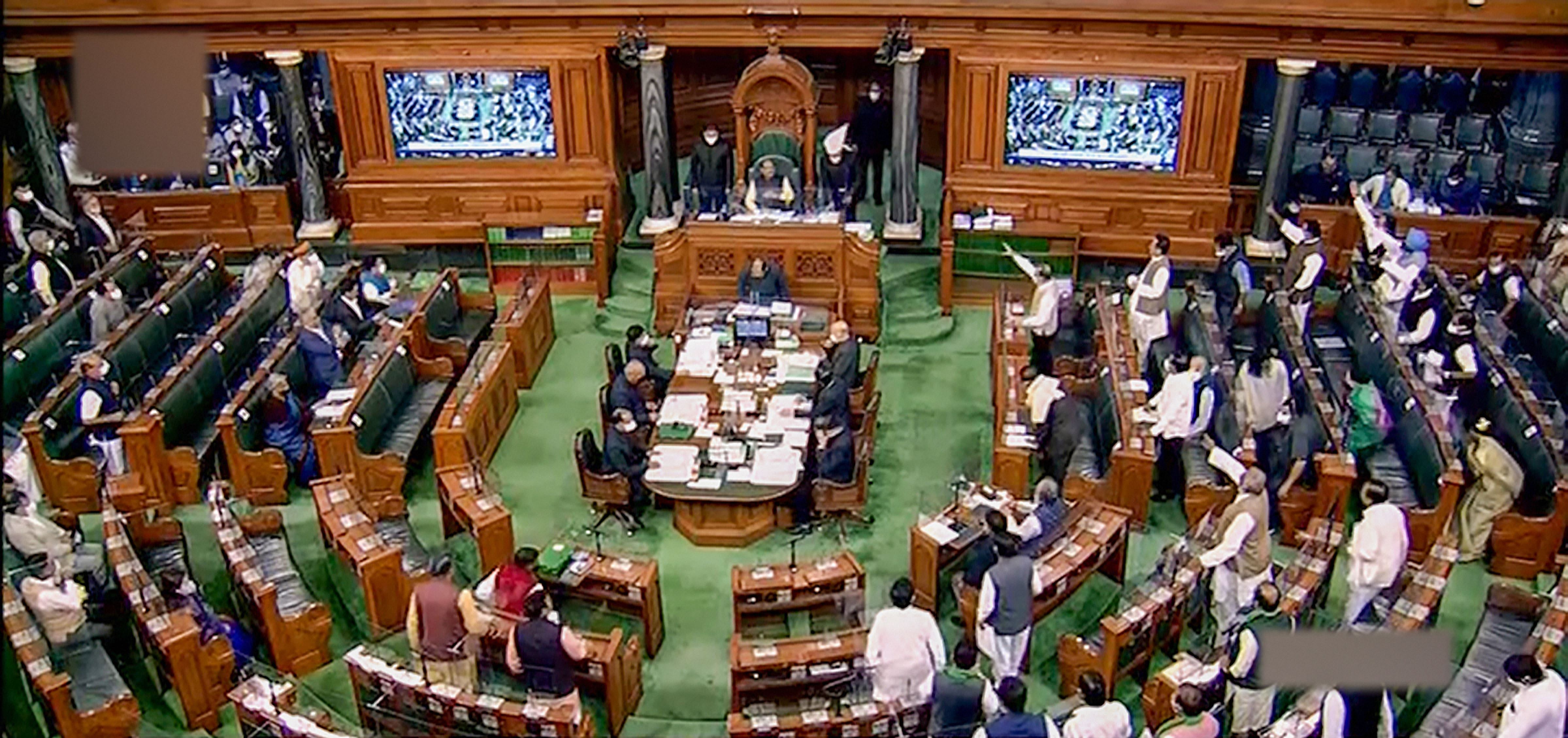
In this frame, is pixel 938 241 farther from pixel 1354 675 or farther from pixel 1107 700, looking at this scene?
pixel 1354 675

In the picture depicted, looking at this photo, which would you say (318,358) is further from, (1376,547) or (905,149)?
(1376,547)

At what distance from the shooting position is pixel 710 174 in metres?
16.2

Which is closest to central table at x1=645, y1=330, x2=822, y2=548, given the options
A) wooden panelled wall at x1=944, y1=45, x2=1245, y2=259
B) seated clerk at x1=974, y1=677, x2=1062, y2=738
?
seated clerk at x1=974, y1=677, x2=1062, y2=738

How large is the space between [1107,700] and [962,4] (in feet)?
26.3

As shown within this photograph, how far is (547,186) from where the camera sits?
16422mm

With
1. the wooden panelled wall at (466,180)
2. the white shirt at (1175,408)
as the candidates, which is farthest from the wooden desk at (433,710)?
the wooden panelled wall at (466,180)

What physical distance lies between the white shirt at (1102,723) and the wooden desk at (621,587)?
335 cm

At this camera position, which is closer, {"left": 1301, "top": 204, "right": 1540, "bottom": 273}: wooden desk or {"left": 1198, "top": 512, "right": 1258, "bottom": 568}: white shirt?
{"left": 1198, "top": 512, "right": 1258, "bottom": 568}: white shirt

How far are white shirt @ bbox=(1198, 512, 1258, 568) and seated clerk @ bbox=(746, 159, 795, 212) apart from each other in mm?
6723

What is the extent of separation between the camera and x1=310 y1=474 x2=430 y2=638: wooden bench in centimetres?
1066

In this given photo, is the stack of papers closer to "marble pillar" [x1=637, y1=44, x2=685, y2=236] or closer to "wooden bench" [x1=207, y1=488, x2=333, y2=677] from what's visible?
"wooden bench" [x1=207, y1=488, x2=333, y2=677]

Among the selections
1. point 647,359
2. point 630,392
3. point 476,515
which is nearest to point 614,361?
point 647,359

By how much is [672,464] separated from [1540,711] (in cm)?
636

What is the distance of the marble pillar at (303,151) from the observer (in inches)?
633
